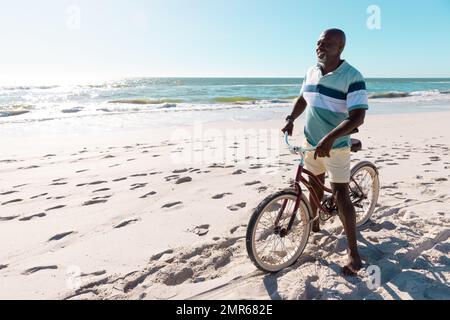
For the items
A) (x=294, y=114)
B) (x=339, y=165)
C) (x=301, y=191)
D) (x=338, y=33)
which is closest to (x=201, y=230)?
(x=301, y=191)

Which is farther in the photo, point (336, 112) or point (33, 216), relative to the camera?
point (33, 216)

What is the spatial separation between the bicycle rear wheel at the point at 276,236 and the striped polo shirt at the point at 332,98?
63cm

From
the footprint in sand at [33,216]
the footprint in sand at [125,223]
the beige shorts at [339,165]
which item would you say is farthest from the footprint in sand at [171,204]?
the beige shorts at [339,165]

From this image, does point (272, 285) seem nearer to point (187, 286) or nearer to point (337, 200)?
point (187, 286)

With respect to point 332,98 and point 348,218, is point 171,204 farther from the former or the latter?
point 332,98

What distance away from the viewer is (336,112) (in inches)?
116

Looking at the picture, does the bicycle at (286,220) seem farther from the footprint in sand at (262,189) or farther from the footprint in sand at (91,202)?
the footprint in sand at (91,202)

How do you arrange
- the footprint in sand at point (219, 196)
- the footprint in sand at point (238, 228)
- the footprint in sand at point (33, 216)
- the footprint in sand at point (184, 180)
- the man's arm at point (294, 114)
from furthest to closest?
1. the footprint in sand at point (184, 180)
2. the footprint in sand at point (219, 196)
3. the footprint in sand at point (33, 216)
4. the footprint in sand at point (238, 228)
5. the man's arm at point (294, 114)

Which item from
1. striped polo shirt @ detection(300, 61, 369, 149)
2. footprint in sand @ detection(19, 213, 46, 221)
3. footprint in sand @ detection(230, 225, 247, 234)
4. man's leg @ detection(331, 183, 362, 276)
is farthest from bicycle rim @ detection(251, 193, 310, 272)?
footprint in sand @ detection(19, 213, 46, 221)

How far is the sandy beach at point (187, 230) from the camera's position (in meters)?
2.98

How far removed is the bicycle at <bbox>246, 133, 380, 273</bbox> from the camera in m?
2.99

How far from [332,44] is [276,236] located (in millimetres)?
1829

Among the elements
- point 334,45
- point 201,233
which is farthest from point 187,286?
point 334,45
